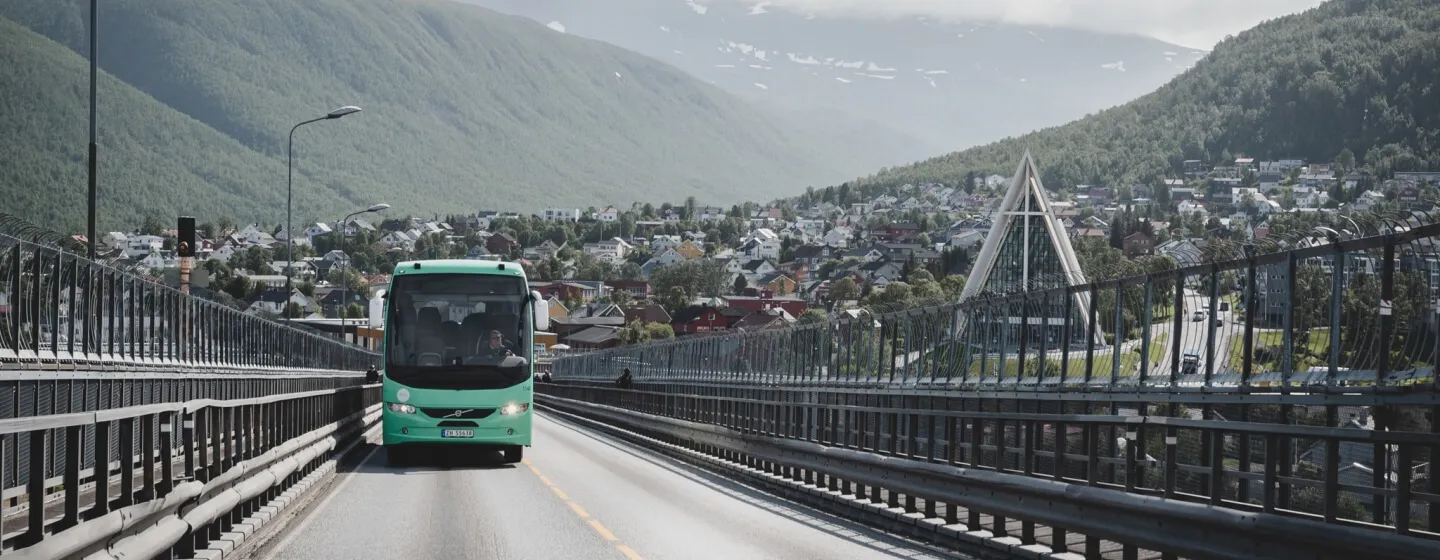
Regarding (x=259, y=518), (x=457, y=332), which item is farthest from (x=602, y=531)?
(x=457, y=332)

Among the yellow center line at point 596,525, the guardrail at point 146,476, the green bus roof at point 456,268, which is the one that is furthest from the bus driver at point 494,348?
the guardrail at point 146,476

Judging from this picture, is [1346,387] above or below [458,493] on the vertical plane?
above

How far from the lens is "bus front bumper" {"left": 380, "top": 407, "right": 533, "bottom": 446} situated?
2928cm

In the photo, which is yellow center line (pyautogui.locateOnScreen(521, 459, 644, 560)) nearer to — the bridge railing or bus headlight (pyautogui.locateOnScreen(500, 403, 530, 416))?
bus headlight (pyautogui.locateOnScreen(500, 403, 530, 416))

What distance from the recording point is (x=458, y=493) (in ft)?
78.1

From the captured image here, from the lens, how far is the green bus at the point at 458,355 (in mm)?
29312

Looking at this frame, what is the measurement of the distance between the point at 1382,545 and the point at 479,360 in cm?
2180

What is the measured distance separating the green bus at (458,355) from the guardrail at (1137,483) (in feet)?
16.1

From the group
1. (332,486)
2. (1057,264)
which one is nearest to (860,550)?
(332,486)

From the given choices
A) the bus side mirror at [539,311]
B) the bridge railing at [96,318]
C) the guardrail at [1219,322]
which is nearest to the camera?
the guardrail at [1219,322]

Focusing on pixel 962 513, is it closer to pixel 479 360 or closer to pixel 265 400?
pixel 265 400

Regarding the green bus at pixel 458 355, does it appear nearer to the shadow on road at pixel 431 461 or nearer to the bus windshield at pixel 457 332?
the bus windshield at pixel 457 332

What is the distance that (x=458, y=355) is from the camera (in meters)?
29.6

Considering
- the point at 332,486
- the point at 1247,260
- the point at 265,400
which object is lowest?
the point at 332,486
